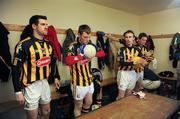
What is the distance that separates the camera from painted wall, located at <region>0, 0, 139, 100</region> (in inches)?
97.9

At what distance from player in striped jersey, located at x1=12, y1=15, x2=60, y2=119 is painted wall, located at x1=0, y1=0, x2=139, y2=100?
0.83 metres

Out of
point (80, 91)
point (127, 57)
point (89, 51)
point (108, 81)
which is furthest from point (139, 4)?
point (80, 91)

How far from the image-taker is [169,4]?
13.1ft

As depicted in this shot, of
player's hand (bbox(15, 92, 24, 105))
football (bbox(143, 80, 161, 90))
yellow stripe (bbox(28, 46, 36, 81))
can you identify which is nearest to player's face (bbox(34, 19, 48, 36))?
yellow stripe (bbox(28, 46, 36, 81))

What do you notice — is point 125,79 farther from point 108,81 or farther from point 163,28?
point 163,28

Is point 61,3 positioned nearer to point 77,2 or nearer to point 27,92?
point 77,2

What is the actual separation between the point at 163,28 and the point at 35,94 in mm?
3971

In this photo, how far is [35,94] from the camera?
5.83 feet

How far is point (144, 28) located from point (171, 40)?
0.89 metres

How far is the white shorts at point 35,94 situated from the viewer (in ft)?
5.75

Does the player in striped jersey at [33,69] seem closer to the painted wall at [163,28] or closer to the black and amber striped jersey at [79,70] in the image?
the black and amber striped jersey at [79,70]

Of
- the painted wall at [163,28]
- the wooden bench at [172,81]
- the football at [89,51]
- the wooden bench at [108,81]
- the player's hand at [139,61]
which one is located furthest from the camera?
the painted wall at [163,28]

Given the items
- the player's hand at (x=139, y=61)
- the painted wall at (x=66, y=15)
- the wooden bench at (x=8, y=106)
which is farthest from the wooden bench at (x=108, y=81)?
the wooden bench at (x=8, y=106)

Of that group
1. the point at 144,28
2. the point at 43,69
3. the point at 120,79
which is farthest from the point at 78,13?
the point at 144,28
